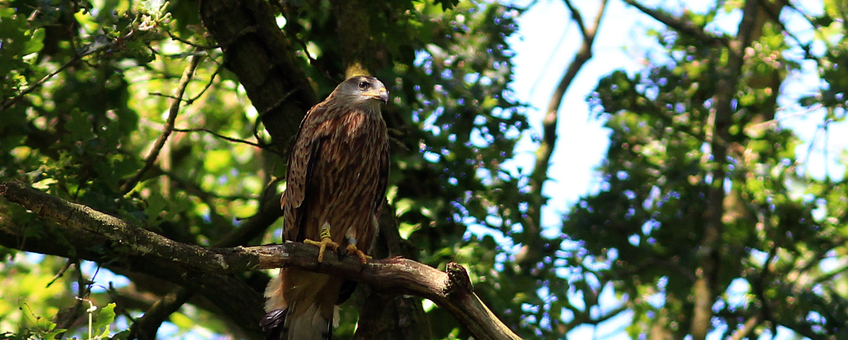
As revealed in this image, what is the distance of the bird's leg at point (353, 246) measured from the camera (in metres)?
3.68

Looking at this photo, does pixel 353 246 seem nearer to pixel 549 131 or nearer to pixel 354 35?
pixel 354 35

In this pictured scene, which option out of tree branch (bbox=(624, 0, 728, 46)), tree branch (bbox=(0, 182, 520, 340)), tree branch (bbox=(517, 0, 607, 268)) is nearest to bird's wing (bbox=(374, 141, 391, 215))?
tree branch (bbox=(0, 182, 520, 340))

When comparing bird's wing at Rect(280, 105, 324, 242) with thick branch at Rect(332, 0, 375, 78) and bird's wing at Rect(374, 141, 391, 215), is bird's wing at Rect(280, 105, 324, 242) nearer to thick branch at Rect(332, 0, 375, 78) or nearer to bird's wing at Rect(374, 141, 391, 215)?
bird's wing at Rect(374, 141, 391, 215)

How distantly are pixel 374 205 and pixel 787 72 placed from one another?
508 cm

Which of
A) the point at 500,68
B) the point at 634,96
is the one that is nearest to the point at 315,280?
the point at 500,68

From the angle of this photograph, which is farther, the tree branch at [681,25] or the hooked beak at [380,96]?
the tree branch at [681,25]

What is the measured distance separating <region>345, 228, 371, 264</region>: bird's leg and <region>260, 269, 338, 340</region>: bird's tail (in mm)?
238

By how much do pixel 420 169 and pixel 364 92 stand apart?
79 centimetres

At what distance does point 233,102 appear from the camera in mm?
8391

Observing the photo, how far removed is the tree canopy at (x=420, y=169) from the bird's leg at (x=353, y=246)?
280 millimetres

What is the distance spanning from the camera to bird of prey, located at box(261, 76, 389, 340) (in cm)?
412

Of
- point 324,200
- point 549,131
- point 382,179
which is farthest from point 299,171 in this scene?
point 549,131

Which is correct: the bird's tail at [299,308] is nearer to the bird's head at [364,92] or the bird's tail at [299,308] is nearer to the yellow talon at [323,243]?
the yellow talon at [323,243]

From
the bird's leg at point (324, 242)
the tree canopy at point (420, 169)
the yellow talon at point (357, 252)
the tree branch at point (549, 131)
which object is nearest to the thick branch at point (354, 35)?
the tree canopy at point (420, 169)
